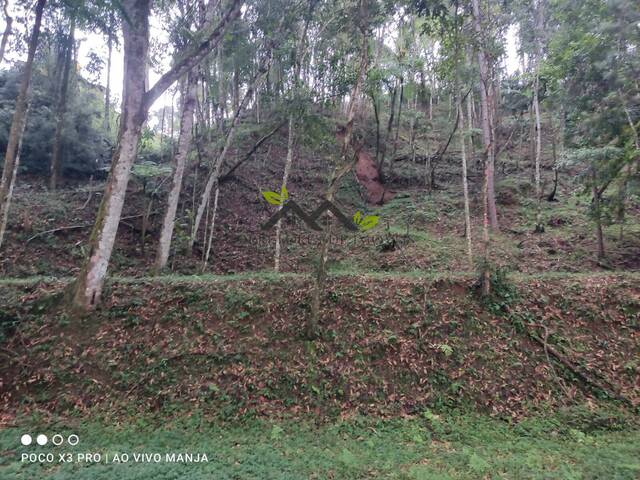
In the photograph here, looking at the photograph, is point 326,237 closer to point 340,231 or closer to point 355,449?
point 355,449

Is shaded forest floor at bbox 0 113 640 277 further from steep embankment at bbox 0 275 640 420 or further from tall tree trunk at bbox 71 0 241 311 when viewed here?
tall tree trunk at bbox 71 0 241 311

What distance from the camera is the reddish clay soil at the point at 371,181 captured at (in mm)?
20473

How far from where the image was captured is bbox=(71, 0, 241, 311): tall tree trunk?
7617 millimetres

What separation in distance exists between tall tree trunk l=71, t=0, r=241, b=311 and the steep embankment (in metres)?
0.55

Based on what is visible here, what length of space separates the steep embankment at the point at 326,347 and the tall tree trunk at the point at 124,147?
55cm

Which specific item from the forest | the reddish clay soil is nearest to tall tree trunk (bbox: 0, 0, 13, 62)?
the forest

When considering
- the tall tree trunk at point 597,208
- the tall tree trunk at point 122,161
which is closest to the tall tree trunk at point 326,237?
the tall tree trunk at point 122,161

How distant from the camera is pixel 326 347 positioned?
25.1 feet

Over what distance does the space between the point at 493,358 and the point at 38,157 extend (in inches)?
807

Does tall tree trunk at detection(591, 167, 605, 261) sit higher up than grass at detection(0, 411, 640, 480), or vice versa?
tall tree trunk at detection(591, 167, 605, 261)

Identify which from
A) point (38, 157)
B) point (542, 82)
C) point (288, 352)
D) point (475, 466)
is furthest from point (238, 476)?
point (542, 82)

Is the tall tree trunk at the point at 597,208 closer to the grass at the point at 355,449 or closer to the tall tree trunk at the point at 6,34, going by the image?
the grass at the point at 355,449

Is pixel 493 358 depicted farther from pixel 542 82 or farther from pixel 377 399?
pixel 542 82

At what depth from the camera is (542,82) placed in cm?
1867
